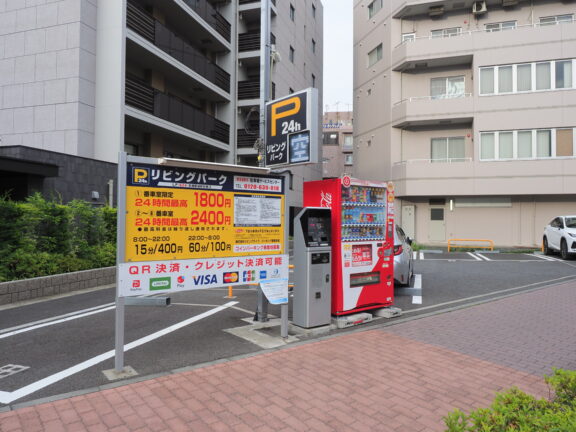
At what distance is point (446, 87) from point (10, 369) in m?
25.5

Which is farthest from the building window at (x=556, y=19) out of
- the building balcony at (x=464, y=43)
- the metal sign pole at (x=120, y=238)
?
the metal sign pole at (x=120, y=238)

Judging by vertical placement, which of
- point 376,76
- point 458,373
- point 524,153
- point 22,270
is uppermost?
point 376,76

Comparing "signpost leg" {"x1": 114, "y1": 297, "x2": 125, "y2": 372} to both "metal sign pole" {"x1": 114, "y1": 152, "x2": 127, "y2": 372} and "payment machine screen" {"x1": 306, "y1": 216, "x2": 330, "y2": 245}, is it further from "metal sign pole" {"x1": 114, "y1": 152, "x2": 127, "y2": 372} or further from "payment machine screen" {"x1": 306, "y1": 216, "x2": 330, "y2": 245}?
"payment machine screen" {"x1": 306, "y1": 216, "x2": 330, "y2": 245}

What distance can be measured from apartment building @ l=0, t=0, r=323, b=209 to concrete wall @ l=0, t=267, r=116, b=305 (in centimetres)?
334

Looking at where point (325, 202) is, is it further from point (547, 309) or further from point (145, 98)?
point (145, 98)

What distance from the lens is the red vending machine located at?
19.9 feet

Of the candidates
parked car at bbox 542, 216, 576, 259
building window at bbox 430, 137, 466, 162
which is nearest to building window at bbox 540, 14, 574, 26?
building window at bbox 430, 137, 466, 162

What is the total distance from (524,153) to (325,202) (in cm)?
2022

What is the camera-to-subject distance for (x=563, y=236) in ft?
50.6

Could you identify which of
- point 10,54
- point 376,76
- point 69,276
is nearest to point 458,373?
point 69,276

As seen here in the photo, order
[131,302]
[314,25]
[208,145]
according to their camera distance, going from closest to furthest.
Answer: [131,302] < [208,145] < [314,25]

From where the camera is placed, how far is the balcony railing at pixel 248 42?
2433 cm

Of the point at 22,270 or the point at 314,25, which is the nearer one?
the point at 22,270

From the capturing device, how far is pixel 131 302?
419 cm
